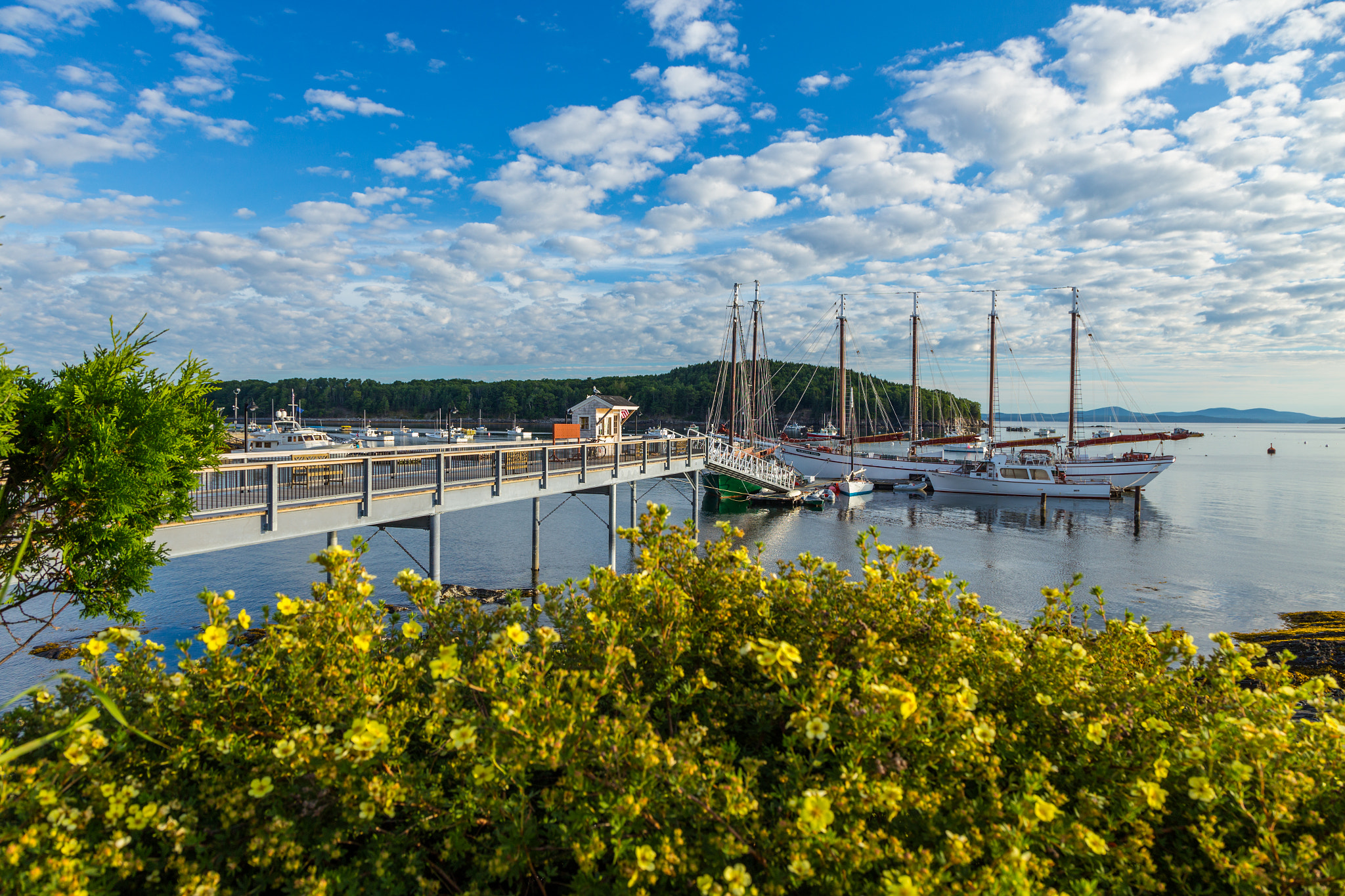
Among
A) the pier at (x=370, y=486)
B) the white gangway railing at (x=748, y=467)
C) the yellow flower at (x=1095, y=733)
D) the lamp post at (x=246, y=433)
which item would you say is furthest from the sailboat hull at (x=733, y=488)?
the yellow flower at (x=1095, y=733)

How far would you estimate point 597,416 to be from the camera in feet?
99.1

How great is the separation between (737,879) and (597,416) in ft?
93.0

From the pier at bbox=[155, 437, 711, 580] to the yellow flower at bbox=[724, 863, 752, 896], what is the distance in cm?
690

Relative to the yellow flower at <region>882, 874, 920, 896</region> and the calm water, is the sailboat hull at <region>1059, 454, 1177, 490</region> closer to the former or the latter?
the calm water

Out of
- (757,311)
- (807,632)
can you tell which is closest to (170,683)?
(807,632)

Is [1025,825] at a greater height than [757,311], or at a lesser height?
lesser

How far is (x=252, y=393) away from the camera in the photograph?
182 meters

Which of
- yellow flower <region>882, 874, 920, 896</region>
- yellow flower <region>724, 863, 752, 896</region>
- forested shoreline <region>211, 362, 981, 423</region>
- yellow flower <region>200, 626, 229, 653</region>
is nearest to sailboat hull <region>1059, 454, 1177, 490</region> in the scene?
yellow flower <region>882, 874, 920, 896</region>

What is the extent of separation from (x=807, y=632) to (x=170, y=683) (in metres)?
3.74

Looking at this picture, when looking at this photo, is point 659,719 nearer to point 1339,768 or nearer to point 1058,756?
point 1058,756

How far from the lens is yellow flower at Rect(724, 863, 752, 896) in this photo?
2234 mm

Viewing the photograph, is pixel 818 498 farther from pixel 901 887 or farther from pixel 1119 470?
pixel 901 887

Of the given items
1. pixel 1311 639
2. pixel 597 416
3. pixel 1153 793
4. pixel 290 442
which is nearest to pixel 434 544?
pixel 597 416

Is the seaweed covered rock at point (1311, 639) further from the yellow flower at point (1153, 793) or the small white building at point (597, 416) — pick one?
the small white building at point (597, 416)
